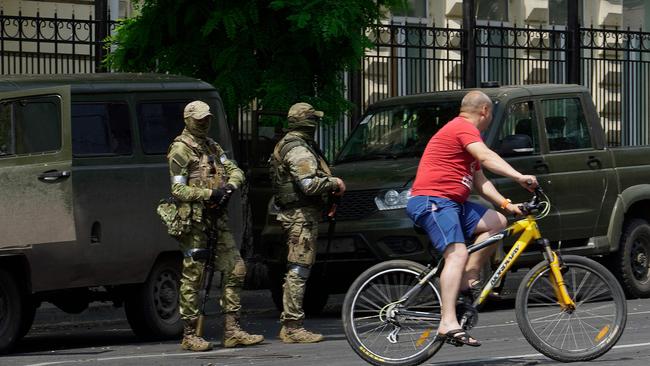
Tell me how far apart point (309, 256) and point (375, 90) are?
8.00 meters

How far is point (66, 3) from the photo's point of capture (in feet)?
66.6

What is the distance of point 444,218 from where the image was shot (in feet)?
31.6

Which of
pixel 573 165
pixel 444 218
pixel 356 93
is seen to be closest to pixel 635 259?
pixel 573 165

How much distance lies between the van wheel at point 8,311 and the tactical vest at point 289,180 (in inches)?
86.5

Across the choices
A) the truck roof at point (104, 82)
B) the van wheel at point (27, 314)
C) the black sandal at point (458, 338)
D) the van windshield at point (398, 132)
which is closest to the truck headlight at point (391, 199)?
the van windshield at point (398, 132)

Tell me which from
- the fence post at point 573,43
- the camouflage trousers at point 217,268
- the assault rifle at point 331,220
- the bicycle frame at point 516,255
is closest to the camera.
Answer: the bicycle frame at point 516,255

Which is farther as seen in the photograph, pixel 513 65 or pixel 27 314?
pixel 513 65

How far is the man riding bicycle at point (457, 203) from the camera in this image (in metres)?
9.50

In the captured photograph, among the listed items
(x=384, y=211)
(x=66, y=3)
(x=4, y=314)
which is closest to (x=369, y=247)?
(x=384, y=211)

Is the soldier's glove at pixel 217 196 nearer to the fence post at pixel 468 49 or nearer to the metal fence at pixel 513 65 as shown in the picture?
the metal fence at pixel 513 65

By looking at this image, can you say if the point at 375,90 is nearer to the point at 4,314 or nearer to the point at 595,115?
the point at 595,115

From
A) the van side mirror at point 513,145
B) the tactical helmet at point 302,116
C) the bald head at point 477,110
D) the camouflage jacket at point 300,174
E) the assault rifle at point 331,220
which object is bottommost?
the assault rifle at point 331,220

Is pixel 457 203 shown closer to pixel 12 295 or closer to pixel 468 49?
pixel 12 295

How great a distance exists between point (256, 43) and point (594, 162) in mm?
3474
